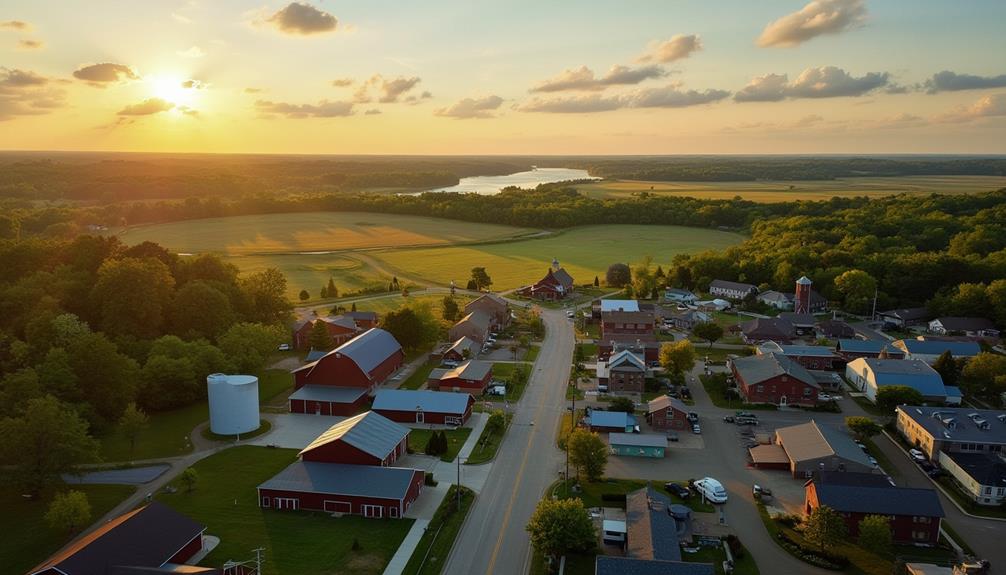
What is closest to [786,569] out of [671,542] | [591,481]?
[671,542]

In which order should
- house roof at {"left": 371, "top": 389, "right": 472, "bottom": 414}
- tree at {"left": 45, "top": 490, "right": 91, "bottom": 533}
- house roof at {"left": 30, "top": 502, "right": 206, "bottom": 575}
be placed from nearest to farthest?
house roof at {"left": 30, "top": 502, "right": 206, "bottom": 575} → tree at {"left": 45, "top": 490, "right": 91, "bottom": 533} → house roof at {"left": 371, "top": 389, "right": 472, "bottom": 414}

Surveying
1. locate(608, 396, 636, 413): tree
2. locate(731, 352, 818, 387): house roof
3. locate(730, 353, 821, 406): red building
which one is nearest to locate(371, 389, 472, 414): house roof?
locate(608, 396, 636, 413): tree

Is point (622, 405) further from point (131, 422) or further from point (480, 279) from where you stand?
point (480, 279)

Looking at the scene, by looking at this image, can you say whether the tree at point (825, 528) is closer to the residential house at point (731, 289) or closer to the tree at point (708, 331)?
the tree at point (708, 331)

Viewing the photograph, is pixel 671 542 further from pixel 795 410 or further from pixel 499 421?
pixel 795 410

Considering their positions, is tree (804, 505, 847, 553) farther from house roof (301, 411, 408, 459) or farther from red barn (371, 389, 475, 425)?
red barn (371, 389, 475, 425)

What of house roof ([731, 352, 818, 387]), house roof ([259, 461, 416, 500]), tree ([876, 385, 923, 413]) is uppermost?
house roof ([731, 352, 818, 387])
